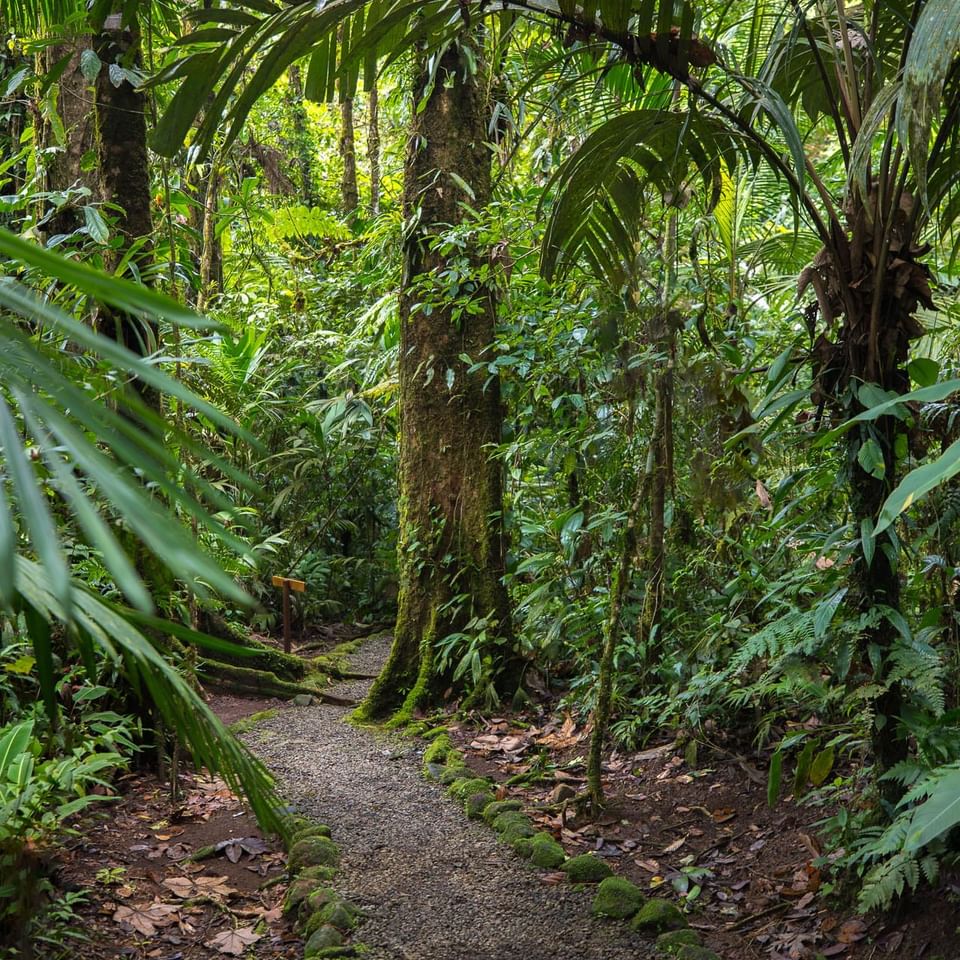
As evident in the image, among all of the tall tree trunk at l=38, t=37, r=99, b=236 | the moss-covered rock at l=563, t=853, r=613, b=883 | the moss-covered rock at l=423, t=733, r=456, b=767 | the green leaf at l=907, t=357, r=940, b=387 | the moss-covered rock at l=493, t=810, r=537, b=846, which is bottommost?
the moss-covered rock at l=563, t=853, r=613, b=883

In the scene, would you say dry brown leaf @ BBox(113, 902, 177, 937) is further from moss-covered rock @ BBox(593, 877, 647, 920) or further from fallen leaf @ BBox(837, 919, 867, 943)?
fallen leaf @ BBox(837, 919, 867, 943)

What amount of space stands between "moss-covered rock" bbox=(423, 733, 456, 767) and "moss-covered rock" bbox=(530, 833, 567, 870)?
Answer: 3.58ft

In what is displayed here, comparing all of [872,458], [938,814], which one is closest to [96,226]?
[872,458]

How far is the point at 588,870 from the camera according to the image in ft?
10.5

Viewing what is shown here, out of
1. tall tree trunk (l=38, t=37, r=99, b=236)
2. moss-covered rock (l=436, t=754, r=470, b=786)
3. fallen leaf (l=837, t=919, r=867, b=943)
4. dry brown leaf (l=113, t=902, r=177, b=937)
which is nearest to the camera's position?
fallen leaf (l=837, t=919, r=867, b=943)

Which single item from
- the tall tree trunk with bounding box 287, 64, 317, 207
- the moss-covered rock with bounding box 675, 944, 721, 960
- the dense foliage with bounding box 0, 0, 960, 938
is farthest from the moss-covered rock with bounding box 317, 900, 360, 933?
the tall tree trunk with bounding box 287, 64, 317, 207

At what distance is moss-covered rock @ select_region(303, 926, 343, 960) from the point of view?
2740mm

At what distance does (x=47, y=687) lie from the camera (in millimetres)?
1320

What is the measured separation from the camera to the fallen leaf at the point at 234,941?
2.81 meters

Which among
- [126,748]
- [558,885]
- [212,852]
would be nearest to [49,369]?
[558,885]

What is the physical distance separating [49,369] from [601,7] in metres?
2.43

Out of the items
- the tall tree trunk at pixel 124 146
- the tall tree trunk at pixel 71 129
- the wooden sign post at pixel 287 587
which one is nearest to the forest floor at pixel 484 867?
the tall tree trunk at pixel 124 146

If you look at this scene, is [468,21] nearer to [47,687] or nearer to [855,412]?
[855,412]

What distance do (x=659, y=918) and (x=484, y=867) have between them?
2.38 feet
